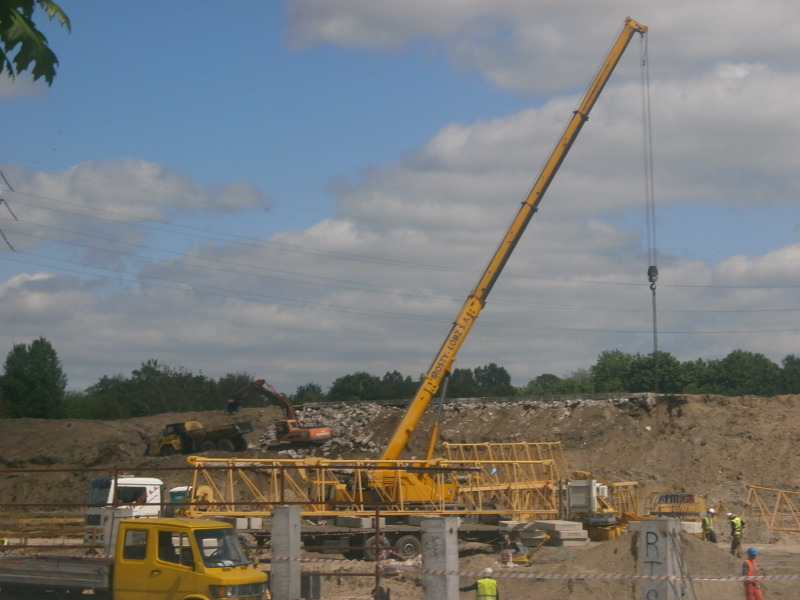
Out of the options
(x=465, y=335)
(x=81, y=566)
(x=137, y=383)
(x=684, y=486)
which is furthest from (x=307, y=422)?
(x=137, y=383)

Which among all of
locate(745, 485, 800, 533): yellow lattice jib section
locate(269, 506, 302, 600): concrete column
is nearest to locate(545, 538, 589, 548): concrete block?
locate(745, 485, 800, 533): yellow lattice jib section

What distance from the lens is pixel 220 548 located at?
1413 cm

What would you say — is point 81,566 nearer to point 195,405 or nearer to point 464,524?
point 464,524

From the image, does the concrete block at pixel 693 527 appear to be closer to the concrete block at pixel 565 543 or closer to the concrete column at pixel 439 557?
the concrete block at pixel 565 543

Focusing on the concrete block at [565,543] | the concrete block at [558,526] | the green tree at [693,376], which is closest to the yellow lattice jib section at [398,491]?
the concrete block at [558,526]

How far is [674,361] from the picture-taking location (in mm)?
96500

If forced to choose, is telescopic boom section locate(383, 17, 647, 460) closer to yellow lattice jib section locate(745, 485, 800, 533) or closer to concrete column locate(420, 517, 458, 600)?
yellow lattice jib section locate(745, 485, 800, 533)

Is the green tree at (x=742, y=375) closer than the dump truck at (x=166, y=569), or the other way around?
the dump truck at (x=166, y=569)

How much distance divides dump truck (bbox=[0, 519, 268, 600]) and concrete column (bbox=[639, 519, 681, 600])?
5.49m

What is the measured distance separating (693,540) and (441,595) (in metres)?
9.04

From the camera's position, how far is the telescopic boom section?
30797 mm

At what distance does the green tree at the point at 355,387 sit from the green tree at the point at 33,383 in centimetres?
2978

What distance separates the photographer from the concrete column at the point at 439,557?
14.6 m

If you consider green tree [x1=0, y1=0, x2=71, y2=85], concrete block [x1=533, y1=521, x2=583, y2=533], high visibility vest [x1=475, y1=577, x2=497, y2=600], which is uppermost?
green tree [x1=0, y1=0, x2=71, y2=85]
